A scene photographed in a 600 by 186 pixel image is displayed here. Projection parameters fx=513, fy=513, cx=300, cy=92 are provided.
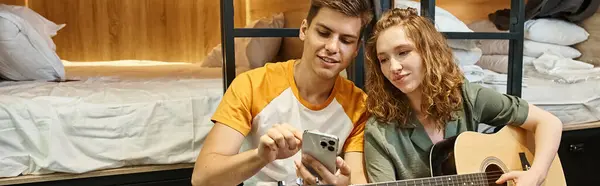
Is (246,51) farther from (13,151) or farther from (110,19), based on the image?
(110,19)

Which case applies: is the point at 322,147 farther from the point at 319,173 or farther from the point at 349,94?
the point at 349,94

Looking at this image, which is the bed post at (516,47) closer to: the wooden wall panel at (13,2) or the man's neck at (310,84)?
the man's neck at (310,84)

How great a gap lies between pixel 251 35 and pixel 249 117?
0.26 m

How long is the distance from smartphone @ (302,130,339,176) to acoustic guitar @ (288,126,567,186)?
32 centimetres

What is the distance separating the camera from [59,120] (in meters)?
1.26

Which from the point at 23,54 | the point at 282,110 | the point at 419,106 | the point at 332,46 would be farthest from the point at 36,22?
the point at 419,106

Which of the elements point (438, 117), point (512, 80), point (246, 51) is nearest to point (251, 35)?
point (246, 51)

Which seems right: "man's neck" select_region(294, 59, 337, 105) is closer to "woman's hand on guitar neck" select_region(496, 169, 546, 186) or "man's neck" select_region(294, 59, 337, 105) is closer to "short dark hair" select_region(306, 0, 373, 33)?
"short dark hair" select_region(306, 0, 373, 33)

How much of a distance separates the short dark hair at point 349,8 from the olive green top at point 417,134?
22cm

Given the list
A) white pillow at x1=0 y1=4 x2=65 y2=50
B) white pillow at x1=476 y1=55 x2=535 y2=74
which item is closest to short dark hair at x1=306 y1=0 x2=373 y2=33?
white pillow at x1=476 y1=55 x2=535 y2=74

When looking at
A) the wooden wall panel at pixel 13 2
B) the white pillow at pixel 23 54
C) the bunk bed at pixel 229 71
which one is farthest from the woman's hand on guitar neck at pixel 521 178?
the wooden wall panel at pixel 13 2

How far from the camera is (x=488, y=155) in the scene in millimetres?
1142

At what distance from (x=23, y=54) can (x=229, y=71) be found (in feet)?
2.62

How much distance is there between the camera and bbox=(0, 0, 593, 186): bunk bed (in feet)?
3.99
